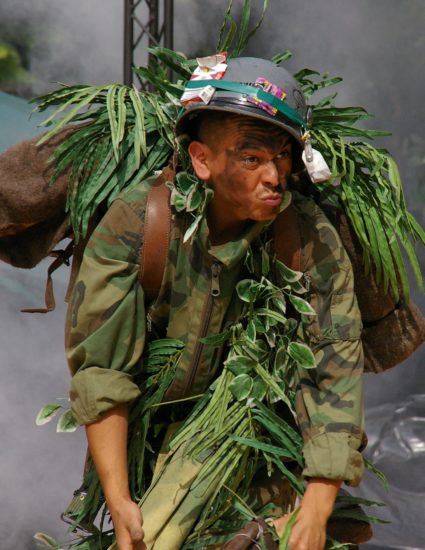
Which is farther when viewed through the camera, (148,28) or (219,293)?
(148,28)

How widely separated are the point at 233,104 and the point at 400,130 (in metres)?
2.46

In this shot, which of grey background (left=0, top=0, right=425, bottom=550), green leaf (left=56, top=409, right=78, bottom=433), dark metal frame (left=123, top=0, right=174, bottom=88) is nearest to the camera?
green leaf (left=56, top=409, right=78, bottom=433)

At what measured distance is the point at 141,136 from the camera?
2.33m

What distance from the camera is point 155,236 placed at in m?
2.23

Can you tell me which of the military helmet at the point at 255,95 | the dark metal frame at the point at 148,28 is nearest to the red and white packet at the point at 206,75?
the military helmet at the point at 255,95

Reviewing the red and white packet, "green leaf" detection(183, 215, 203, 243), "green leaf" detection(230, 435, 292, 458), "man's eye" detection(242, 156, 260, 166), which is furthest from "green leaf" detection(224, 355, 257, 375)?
the red and white packet

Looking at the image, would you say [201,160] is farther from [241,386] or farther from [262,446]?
[262,446]

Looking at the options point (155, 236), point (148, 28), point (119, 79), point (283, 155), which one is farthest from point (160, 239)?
point (119, 79)

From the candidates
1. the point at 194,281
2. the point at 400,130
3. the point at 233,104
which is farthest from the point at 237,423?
the point at 400,130

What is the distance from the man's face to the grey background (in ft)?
6.95

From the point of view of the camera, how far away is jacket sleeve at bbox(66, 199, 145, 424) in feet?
7.20

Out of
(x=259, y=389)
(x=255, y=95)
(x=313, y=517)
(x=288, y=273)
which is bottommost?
(x=313, y=517)

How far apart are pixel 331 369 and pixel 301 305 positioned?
0.14 m

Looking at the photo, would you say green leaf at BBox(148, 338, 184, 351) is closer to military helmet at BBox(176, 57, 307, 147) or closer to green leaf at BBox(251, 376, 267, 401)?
green leaf at BBox(251, 376, 267, 401)
